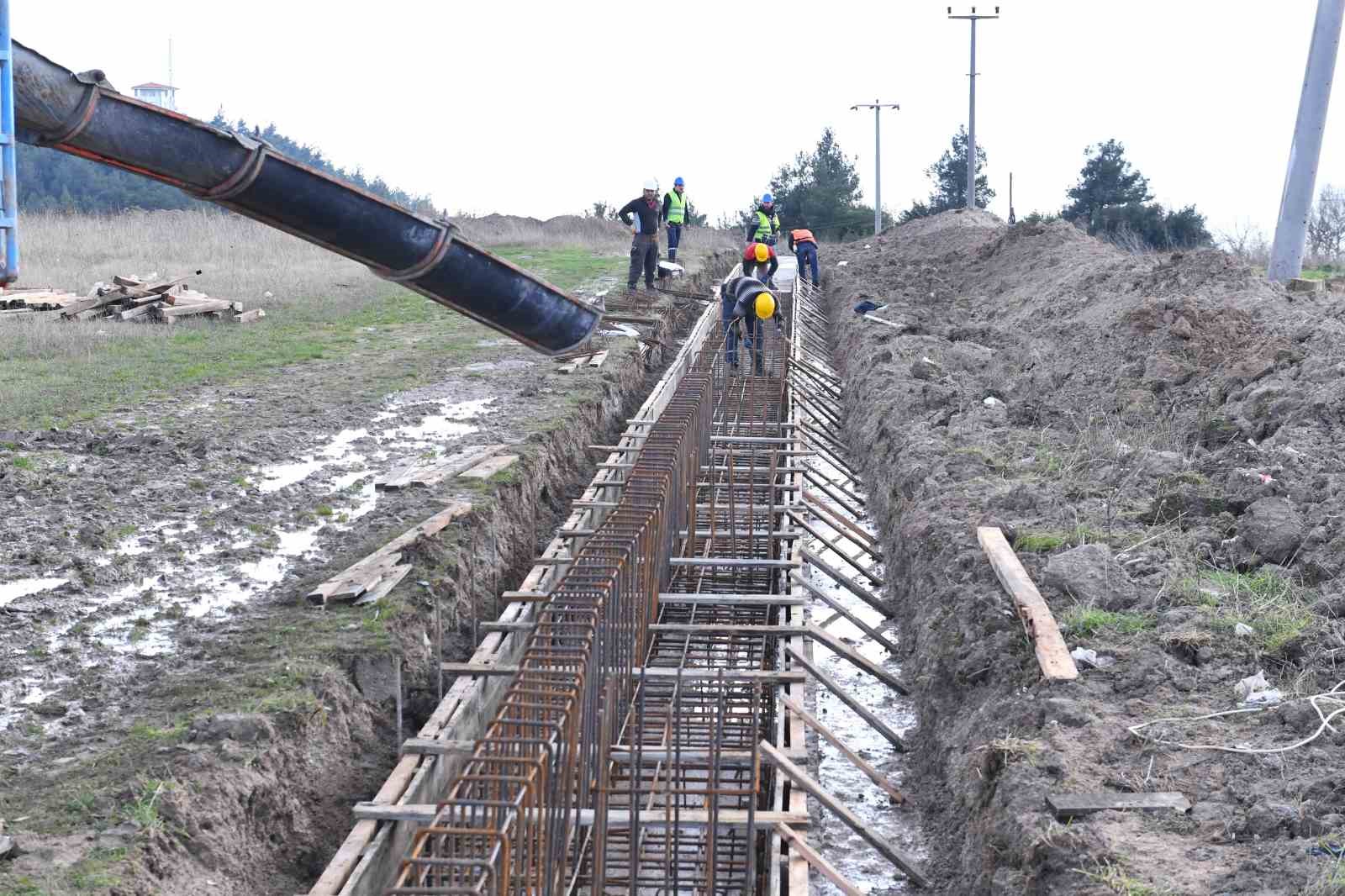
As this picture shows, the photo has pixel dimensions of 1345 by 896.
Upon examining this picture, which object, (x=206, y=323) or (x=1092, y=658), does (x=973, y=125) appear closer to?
(x=206, y=323)

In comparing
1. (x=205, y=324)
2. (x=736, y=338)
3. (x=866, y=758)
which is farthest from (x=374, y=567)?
(x=205, y=324)

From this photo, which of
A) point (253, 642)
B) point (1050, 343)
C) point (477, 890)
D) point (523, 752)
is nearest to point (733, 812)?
point (523, 752)

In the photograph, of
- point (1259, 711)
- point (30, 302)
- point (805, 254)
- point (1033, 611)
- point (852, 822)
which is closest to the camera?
point (1259, 711)

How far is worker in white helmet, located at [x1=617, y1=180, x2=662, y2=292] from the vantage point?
61.1ft

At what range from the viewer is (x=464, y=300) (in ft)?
25.3

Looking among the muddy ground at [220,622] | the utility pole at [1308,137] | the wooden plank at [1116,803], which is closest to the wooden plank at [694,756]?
the muddy ground at [220,622]

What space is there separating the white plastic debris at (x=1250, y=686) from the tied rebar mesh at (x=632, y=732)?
2093 mm

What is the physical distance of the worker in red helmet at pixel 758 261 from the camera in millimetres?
15883

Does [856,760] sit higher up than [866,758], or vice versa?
[856,760]

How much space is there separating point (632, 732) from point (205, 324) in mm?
12223

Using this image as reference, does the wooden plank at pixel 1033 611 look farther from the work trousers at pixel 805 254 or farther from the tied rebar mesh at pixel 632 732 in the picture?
the work trousers at pixel 805 254

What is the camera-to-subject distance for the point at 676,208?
809 inches

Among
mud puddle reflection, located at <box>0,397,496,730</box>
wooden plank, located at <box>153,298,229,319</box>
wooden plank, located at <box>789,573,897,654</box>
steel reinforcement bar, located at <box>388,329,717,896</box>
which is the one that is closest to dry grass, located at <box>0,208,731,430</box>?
wooden plank, located at <box>153,298,229,319</box>

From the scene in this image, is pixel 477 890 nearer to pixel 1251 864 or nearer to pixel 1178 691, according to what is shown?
pixel 1251 864
